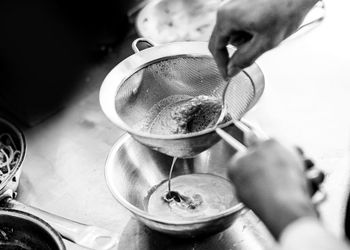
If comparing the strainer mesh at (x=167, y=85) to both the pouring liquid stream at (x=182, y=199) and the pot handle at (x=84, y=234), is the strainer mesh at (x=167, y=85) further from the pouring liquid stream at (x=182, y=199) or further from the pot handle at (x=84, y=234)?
the pot handle at (x=84, y=234)

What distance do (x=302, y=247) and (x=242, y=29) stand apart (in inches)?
24.2

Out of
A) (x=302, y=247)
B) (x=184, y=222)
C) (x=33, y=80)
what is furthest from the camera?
(x=33, y=80)

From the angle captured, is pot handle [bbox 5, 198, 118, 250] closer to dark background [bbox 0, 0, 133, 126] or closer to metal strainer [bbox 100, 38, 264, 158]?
metal strainer [bbox 100, 38, 264, 158]

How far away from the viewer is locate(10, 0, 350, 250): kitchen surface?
155cm

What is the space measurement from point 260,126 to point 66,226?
84cm

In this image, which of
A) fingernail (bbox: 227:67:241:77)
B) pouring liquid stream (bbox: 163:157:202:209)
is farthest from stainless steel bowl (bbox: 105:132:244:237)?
fingernail (bbox: 227:67:241:77)

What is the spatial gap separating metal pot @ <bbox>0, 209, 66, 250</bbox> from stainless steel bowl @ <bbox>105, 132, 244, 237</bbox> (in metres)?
0.23

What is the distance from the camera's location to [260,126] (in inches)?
74.0

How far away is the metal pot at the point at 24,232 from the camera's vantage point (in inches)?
55.2

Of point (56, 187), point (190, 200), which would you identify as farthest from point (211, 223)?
point (56, 187)

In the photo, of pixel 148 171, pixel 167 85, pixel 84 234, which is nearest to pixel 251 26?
pixel 167 85

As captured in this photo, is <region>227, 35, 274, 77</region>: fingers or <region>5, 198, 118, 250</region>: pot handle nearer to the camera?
<region>227, 35, 274, 77</region>: fingers

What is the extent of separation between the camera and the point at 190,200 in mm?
1541

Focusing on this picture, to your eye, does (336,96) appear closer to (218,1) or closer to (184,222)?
(218,1)
